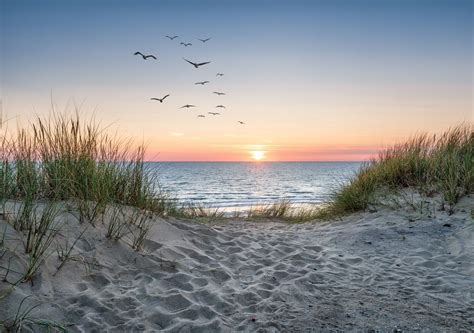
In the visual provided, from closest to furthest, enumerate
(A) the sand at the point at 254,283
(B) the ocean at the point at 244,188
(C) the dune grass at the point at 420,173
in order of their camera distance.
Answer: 1. (A) the sand at the point at 254,283
2. (C) the dune grass at the point at 420,173
3. (B) the ocean at the point at 244,188

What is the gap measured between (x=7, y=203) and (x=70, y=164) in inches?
35.8

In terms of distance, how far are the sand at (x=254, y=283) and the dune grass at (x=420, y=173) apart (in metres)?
Result: 1.50

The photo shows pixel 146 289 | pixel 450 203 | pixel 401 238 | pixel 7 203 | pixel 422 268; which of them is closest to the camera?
pixel 146 289

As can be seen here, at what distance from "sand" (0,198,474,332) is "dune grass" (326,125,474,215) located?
150 centimetres

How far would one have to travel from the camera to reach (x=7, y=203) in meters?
4.19

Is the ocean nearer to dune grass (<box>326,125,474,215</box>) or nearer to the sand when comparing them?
dune grass (<box>326,125,474,215</box>)

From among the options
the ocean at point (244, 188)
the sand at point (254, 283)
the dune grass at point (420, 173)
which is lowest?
the ocean at point (244, 188)

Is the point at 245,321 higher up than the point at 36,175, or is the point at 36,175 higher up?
the point at 36,175

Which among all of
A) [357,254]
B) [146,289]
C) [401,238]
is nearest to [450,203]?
[401,238]

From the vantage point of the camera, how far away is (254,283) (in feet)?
12.9

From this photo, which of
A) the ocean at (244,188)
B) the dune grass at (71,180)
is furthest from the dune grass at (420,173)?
the dune grass at (71,180)

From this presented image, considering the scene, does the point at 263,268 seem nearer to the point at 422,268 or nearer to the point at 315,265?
the point at 315,265

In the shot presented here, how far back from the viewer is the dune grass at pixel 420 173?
700 cm

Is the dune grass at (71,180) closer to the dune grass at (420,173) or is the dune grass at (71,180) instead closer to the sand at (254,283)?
the sand at (254,283)
